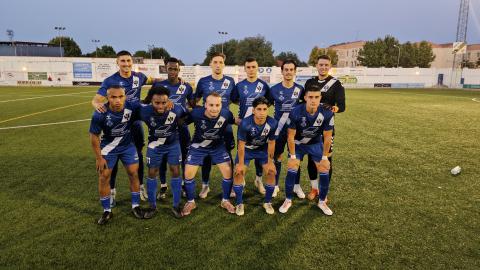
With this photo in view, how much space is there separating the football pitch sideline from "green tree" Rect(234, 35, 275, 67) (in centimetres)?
7034

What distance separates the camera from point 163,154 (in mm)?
4828

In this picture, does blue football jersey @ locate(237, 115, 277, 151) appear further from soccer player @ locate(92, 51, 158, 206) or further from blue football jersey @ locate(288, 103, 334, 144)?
soccer player @ locate(92, 51, 158, 206)

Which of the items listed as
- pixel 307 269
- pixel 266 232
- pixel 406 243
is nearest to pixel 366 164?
pixel 406 243

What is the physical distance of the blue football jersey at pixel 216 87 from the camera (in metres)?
5.52

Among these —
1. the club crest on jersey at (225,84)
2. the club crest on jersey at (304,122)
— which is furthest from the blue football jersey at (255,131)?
the club crest on jersey at (225,84)

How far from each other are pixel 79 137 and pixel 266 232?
7.90 meters

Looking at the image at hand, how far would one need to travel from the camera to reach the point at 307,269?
3.46 m

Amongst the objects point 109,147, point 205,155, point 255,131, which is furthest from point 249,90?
point 109,147

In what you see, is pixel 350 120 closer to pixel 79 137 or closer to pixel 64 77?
pixel 79 137

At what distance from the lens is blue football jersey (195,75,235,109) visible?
5520 millimetres

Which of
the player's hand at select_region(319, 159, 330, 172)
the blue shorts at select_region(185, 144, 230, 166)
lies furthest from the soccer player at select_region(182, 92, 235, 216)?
the player's hand at select_region(319, 159, 330, 172)

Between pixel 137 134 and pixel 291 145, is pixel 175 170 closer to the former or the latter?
pixel 137 134

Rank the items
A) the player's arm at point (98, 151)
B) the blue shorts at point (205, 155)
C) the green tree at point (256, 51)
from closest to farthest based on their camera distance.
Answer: the player's arm at point (98, 151)
the blue shorts at point (205, 155)
the green tree at point (256, 51)

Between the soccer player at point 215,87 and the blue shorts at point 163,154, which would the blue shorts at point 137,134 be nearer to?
the blue shorts at point 163,154
